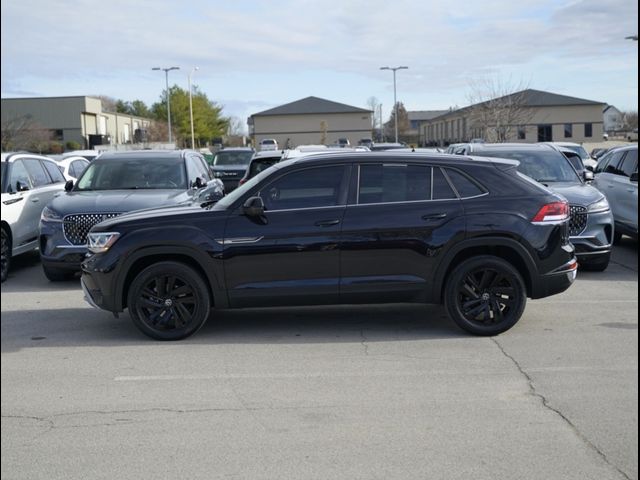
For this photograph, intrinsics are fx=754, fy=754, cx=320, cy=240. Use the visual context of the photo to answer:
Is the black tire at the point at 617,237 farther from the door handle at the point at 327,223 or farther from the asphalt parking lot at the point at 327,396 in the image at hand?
the door handle at the point at 327,223

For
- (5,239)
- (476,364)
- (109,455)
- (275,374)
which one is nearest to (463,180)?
(476,364)

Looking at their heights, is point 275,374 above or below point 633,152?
below

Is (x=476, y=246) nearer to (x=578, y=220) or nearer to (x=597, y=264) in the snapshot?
(x=578, y=220)

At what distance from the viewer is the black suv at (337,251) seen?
7.32 metres

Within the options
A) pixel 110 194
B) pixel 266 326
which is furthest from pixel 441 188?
pixel 110 194

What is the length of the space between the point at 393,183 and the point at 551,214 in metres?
1.60

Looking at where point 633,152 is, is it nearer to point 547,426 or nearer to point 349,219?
point 349,219

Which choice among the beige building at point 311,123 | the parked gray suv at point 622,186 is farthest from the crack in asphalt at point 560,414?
the beige building at point 311,123

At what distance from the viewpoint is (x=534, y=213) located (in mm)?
7477

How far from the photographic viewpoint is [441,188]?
7586mm

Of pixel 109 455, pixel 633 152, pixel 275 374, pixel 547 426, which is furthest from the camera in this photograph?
pixel 633 152

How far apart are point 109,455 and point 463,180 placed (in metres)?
4.50

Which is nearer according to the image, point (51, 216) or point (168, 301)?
point (168, 301)

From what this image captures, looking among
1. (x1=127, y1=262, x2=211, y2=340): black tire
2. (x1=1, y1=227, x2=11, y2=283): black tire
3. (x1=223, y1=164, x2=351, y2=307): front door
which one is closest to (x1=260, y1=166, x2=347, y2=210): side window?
(x1=223, y1=164, x2=351, y2=307): front door
